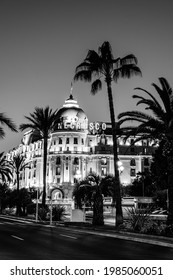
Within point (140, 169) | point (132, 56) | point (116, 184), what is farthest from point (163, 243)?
point (140, 169)

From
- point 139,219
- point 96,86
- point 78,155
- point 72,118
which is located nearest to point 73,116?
point 72,118

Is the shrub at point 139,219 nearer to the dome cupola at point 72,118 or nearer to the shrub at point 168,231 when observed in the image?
the shrub at point 168,231

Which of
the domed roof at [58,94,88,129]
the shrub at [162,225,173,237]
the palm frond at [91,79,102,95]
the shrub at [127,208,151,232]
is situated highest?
the domed roof at [58,94,88,129]

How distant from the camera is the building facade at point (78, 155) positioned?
123 metres

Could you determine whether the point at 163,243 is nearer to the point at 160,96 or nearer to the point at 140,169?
the point at 160,96

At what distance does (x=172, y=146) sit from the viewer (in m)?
23.1

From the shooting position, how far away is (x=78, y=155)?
124125 millimetres

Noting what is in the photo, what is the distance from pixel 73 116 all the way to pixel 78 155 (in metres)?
13.7

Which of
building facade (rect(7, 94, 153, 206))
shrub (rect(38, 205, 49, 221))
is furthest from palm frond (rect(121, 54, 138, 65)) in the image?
building facade (rect(7, 94, 153, 206))

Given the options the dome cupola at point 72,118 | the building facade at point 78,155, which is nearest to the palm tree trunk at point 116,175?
the building facade at point 78,155

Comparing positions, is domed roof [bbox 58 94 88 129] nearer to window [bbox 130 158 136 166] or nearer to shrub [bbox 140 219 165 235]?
window [bbox 130 158 136 166]

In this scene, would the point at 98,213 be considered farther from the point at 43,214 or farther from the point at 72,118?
the point at 72,118

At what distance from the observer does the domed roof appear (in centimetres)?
12738
